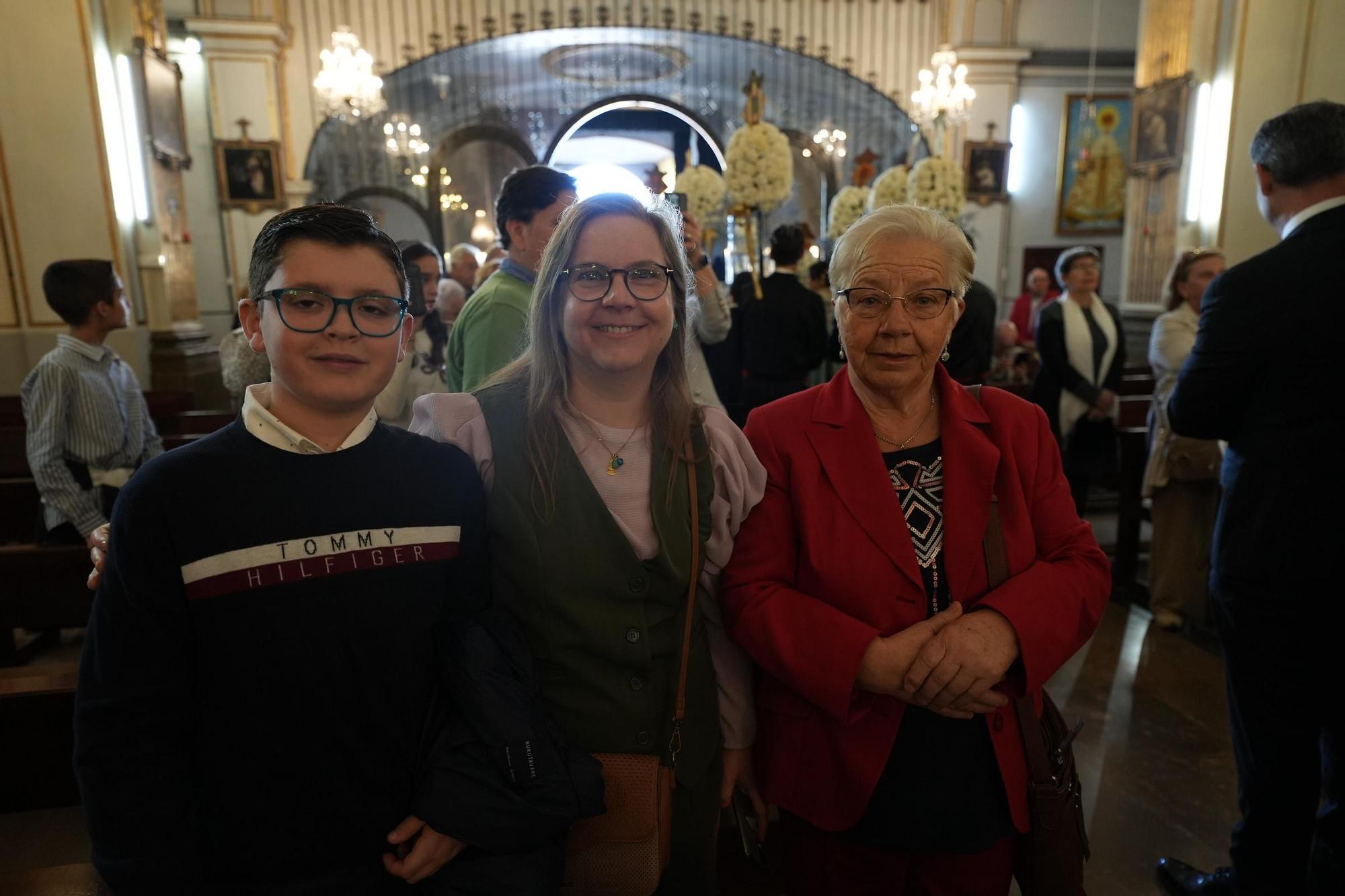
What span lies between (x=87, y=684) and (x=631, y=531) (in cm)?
79

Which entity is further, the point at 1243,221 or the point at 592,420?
the point at 1243,221

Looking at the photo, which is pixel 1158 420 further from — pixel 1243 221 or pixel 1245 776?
pixel 1243 221

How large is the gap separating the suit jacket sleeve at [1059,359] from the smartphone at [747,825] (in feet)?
12.7

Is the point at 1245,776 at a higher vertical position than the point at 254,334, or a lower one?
lower

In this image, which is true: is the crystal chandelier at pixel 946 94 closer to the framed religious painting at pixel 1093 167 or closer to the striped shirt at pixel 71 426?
the framed religious painting at pixel 1093 167

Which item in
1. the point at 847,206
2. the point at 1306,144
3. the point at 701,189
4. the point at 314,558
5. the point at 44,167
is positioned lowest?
the point at 314,558

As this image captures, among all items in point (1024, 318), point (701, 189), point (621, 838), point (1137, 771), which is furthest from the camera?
point (1024, 318)

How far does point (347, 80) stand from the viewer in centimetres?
773

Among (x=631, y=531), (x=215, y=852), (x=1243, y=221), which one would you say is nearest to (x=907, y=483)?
(x=631, y=531)

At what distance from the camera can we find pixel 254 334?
46.9 inches

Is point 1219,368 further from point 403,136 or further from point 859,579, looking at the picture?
point 403,136

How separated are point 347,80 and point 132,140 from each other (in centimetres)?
214

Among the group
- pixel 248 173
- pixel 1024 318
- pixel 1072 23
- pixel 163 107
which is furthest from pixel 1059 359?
pixel 248 173

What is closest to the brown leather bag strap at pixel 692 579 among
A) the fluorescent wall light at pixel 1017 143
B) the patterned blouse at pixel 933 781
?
the patterned blouse at pixel 933 781
